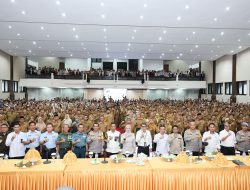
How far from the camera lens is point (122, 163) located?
523 centimetres

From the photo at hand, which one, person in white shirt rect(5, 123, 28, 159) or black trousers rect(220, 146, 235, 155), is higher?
person in white shirt rect(5, 123, 28, 159)

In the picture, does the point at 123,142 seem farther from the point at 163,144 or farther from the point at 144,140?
the point at 163,144

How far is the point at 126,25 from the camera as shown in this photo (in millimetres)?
15719

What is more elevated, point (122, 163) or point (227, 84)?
point (227, 84)

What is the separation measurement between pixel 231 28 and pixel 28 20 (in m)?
12.9

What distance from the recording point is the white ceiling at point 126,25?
12.5m

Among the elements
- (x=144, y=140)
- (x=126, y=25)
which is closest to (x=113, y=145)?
(x=144, y=140)

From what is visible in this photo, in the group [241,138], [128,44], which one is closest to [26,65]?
[128,44]

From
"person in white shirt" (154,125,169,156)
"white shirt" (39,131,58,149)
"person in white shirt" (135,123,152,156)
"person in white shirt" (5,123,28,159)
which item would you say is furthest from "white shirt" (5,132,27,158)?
"person in white shirt" (154,125,169,156)

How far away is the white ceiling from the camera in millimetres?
12453

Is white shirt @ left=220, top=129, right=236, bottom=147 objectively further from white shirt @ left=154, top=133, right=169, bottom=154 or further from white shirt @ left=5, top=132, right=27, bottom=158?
white shirt @ left=5, top=132, right=27, bottom=158

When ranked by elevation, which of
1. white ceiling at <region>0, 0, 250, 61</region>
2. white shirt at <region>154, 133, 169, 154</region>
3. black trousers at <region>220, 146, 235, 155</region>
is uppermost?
white ceiling at <region>0, 0, 250, 61</region>

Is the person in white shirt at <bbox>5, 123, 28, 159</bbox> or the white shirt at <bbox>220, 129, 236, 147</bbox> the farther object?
the white shirt at <bbox>220, 129, 236, 147</bbox>

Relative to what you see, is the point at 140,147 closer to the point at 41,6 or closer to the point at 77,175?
the point at 77,175
